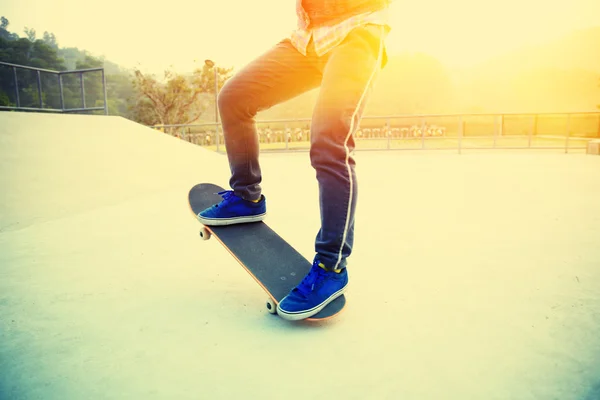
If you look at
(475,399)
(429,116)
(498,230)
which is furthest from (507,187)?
(429,116)

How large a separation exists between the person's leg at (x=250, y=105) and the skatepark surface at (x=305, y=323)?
32 centimetres

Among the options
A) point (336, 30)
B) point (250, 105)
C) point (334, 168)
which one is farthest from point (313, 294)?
point (336, 30)

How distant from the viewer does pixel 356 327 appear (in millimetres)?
1258

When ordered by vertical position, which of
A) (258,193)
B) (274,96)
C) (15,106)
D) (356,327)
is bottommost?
(356,327)

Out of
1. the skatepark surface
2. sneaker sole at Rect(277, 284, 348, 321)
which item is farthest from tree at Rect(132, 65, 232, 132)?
sneaker sole at Rect(277, 284, 348, 321)

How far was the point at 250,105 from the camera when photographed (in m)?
1.54

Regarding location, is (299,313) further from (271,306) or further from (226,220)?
(226,220)

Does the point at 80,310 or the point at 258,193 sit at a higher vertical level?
the point at 258,193

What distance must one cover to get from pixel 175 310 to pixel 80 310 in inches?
13.6

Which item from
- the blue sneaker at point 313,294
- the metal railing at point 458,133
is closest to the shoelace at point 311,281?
the blue sneaker at point 313,294

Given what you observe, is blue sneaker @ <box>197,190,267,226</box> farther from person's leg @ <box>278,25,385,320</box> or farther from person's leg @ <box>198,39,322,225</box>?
person's leg @ <box>278,25,385,320</box>

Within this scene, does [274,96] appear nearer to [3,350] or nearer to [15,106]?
[3,350]

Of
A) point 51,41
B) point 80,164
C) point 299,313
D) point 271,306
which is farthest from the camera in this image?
point 51,41

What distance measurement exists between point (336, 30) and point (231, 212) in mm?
826
